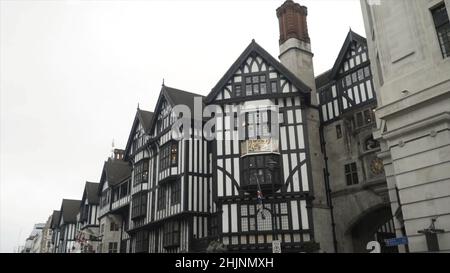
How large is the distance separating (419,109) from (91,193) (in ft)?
146

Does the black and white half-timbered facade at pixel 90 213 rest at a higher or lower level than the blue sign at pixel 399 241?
higher

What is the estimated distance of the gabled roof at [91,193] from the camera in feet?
158

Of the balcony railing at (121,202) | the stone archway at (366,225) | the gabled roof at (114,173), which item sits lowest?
the stone archway at (366,225)

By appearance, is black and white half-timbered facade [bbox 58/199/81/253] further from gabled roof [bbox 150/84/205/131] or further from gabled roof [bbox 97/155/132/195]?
gabled roof [bbox 150/84/205/131]

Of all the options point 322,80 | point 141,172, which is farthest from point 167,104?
point 322,80

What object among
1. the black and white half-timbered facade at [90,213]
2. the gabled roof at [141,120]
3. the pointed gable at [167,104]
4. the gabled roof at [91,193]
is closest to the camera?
the pointed gable at [167,104]

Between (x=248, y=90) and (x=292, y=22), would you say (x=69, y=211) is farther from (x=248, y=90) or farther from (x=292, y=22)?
(x=292, y=22)

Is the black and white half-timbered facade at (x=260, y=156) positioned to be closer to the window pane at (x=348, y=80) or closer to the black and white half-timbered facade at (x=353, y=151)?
the black and white half-timbered facade at (x=353, y=151)

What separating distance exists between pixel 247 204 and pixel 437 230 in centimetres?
1448

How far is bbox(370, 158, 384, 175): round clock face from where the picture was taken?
2356 cm

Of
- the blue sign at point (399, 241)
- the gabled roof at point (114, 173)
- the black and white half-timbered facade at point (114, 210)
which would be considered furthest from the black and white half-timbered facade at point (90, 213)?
the blue sign at point (399, 241)

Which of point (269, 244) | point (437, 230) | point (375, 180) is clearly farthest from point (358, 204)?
point (437, 230)

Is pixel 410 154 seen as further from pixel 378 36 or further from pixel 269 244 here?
pixel 269 244

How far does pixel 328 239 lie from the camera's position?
2423 centimetres
